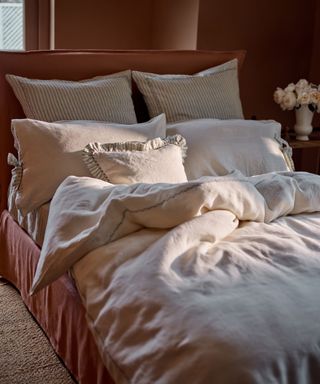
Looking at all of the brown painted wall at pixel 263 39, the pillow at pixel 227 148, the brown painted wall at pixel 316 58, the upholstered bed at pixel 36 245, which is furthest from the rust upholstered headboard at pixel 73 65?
the brown painted wall at pixel 316 58

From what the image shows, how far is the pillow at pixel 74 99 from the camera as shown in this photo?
2.72 metres

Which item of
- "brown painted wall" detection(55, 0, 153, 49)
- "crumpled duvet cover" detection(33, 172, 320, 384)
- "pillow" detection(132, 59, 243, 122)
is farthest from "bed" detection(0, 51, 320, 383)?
"brown painted wall" detection(55, 0, 153, 49)

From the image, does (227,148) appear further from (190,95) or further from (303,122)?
(303,122)

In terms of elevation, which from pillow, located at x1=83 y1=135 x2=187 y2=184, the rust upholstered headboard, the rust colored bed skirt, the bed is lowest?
the rust colored bed skirt

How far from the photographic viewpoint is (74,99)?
2768 mm

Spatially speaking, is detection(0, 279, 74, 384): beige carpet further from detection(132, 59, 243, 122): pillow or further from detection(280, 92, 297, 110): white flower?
detection(280, 92, 297, 110): white flower

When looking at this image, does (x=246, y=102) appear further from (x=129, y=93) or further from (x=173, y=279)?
(x=173, y=279)

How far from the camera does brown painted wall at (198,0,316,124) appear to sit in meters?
3.84

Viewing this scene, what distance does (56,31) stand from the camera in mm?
3691

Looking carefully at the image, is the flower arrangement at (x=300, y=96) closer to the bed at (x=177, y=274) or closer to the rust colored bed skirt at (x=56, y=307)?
the bed at (x=177, y=274)

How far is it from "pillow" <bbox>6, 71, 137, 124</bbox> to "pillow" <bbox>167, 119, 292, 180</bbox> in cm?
26

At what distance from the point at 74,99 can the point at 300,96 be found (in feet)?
4.85

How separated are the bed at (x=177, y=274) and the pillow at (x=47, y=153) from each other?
0.02 metres

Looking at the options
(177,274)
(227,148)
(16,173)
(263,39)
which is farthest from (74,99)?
(263,39)
